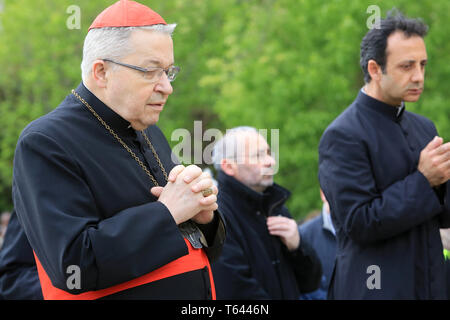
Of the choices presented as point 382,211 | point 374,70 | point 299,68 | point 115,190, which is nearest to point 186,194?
point 115,190

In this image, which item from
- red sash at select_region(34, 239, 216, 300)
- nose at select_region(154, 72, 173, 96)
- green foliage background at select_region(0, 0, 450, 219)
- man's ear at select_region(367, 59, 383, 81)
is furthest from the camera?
green foliage background at select_region(0, 0, 450, 219)

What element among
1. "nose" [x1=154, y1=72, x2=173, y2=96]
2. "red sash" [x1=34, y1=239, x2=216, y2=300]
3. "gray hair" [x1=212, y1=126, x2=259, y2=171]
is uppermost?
"nose" [x1=154, y1=72, x2=173, y2=96]

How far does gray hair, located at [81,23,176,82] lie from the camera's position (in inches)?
90.9

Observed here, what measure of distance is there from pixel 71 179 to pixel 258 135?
2.45 metres

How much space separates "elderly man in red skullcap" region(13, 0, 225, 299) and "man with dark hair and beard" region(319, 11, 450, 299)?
107 centimetres

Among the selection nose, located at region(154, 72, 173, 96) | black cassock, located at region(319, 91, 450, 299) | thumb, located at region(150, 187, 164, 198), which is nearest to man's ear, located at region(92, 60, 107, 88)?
nose, located at region(154, 72, 173, 96)

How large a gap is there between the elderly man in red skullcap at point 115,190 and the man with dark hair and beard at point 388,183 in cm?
107

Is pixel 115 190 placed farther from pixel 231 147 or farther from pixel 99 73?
pixel 231 147

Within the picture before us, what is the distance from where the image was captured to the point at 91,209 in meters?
2.20

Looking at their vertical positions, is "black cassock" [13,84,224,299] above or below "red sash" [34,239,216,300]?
above

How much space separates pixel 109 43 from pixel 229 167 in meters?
2.18

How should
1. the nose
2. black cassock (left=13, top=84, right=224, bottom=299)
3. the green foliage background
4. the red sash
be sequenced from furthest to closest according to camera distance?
the green foliage background → the nose → the red sash → black cassock (left=13, top=84, right=224, bottom=299)

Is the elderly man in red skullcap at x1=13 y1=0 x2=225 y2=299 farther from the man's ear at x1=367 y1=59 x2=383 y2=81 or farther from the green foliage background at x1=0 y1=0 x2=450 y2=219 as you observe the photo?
the green foliage background at x1=0 y1=0 x2=450 y2=219
